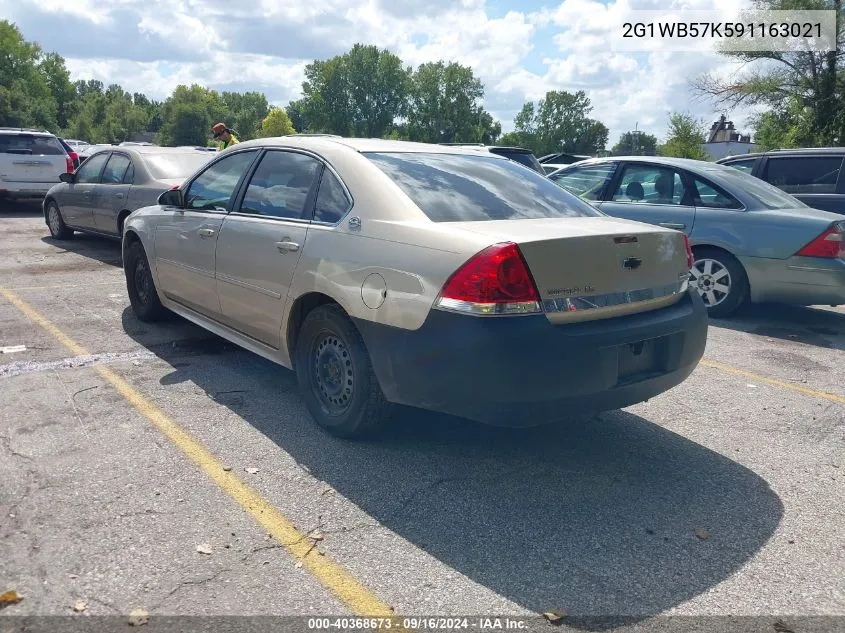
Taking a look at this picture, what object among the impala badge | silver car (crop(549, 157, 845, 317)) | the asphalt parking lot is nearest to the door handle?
the asphalt parking lot

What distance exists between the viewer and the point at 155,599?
8.86 ft

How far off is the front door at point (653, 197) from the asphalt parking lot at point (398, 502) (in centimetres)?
281

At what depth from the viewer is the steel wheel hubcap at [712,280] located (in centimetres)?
756

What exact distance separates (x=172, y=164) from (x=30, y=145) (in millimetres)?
6866

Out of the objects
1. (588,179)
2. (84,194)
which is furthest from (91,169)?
(588,179)

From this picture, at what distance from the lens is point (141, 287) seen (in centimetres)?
652

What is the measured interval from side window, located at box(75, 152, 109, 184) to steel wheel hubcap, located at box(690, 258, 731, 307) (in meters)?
7.91

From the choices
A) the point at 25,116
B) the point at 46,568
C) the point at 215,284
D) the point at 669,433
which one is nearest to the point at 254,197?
A: the point at 215,284

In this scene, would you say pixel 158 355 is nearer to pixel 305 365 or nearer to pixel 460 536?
pixel 305 365

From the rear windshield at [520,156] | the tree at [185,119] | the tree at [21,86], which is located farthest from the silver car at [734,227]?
the tree at [185,119]

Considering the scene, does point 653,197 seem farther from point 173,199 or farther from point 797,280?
point 173,199

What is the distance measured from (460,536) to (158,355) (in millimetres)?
3355

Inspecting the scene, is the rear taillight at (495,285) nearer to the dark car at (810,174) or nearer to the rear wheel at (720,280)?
the rear wheel at (720,280)

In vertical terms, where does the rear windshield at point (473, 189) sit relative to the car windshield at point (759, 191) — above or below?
below
